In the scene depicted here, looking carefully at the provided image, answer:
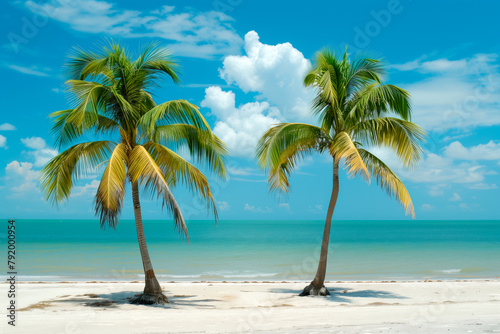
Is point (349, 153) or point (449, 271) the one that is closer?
point (349, 153)

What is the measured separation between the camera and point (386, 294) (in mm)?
13289

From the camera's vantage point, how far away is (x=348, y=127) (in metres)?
12.4

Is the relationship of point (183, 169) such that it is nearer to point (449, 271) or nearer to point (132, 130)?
point (132, 130)

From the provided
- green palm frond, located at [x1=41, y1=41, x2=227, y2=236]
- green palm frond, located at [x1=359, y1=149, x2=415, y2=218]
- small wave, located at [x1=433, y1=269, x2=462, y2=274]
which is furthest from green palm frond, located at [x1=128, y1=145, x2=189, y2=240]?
small wave, located at [x1=433, y1=269, x2=462, y2=274]

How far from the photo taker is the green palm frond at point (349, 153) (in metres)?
10.4

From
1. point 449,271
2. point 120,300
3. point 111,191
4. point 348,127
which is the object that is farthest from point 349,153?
point 449,271

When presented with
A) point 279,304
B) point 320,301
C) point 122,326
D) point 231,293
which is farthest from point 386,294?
point 122,326

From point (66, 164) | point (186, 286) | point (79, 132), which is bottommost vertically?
point (186, 286)

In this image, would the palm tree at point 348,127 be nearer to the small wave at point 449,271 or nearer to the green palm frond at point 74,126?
the green palm frond at point 74,126

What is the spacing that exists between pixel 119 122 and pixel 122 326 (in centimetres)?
502

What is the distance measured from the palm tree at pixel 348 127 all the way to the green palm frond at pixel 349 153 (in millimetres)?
41

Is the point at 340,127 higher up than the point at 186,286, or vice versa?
the point at 340,127

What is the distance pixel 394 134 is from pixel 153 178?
6.55 metres

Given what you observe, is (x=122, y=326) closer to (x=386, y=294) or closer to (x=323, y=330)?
(x=323, y=330)
